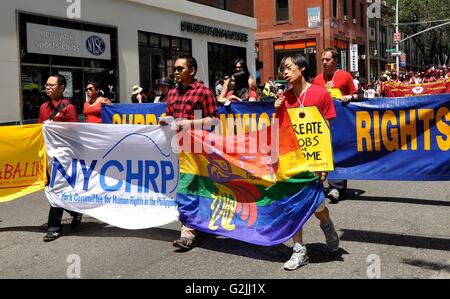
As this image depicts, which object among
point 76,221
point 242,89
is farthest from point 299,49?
point 76,221

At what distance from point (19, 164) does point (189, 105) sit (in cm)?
252

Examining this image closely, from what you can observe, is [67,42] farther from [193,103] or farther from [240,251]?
[240,251]

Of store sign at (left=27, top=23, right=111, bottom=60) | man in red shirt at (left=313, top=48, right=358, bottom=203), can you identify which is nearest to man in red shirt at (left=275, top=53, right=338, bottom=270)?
man in red shirt at (left=313, top=48, right=358, bottom=203)

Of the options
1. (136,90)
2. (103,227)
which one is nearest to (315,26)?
(136,90)

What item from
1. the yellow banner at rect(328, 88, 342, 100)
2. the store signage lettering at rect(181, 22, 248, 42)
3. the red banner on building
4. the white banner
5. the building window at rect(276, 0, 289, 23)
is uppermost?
the building window at rect(276, 0, 289, 23)

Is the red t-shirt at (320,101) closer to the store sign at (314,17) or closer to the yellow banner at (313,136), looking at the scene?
the yellow banner at (313,136)

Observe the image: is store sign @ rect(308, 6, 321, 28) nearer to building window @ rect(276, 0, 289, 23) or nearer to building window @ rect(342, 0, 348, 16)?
building window @ rect(276, 0, 289, 23)

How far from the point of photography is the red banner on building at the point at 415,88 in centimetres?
1564

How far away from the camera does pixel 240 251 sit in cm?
514

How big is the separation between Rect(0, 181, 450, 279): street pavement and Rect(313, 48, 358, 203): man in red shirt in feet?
1.45

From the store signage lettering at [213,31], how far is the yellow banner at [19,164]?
17.7 metres

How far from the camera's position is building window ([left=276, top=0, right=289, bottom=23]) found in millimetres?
43750
